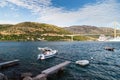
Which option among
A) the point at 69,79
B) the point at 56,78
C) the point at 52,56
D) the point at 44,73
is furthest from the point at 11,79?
the point at 52,56

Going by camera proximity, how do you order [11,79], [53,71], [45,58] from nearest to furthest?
1. [11,79]
2. [53,71]
3. [45,58]

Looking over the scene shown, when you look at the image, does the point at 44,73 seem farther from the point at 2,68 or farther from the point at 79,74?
the point at 2,68

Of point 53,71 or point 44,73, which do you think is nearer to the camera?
point 44,73

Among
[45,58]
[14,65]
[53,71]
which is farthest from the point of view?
[45,58]

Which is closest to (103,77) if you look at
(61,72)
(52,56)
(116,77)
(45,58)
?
(116,77)

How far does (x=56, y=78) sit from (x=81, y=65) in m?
16.8

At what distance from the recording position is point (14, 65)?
51750 millimetres

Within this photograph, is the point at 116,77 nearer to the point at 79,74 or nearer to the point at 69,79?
the point at 79,74

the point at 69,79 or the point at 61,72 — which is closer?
the point at 69,79

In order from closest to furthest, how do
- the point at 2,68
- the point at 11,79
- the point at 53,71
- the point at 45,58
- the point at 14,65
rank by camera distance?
the point at 11,79 → the point at 53,71 → the point at 2,68 → the point at 14,65 → the point at 45,58

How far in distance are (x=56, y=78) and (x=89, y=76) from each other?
7.89 m

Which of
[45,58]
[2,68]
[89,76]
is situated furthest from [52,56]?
[89,76]

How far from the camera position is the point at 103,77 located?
131ft

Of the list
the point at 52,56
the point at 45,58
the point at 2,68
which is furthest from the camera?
the point at 52,56
